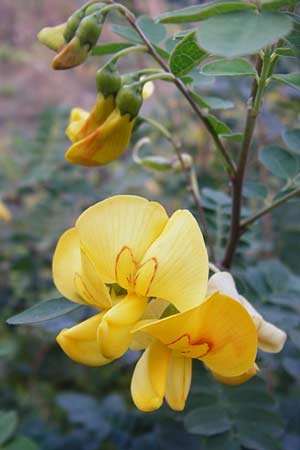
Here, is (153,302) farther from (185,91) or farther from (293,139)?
(293,139)

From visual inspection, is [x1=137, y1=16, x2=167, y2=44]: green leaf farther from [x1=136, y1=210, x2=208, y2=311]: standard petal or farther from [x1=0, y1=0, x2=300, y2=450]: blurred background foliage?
[x1=136, y1=210, x2=208, y2=311]: standard petal

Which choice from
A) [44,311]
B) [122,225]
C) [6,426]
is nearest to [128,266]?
[122,225]

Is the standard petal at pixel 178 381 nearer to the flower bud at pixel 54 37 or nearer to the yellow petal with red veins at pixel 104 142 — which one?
the yellow petal with red veins at pixel 104 142

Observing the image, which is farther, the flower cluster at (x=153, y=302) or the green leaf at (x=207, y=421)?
the green leaf at (x=207, y=421)

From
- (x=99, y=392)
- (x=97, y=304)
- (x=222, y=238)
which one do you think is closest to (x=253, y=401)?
(x=222, y=238)

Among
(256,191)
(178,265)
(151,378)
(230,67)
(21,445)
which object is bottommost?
(21,445)

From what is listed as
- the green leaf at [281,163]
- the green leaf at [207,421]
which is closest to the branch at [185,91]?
the green leaf at [281,163]
